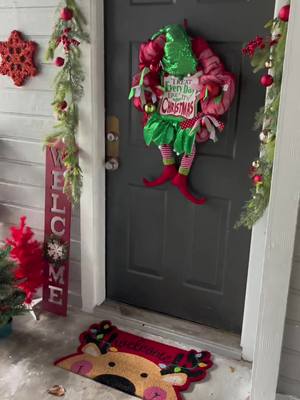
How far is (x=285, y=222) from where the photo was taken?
1726mm

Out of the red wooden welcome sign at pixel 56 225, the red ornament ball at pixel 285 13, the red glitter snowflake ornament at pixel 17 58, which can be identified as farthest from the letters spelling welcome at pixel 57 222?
the red ornament ball at pixel 285 13

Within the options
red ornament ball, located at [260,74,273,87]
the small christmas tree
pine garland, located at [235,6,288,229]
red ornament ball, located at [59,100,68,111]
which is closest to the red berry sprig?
pine garland, located at [235,6,288,229]

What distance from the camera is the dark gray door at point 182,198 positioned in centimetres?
204

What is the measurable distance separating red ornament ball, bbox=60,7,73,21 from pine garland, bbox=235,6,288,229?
884 mm

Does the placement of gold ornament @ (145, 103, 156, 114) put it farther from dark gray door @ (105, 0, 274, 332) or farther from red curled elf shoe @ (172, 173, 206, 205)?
red curled elf shoe @ (172, 173, 206, 205)

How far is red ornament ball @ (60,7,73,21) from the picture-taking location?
84.0 inches

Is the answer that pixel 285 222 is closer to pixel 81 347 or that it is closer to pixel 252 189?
pixel 252 189

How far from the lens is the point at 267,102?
76.2 inches

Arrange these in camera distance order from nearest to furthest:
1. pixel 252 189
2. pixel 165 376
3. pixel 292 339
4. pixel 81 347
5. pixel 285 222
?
pixel 285 222 → pixel 292 339 → pixel 252 189 → pixel 165 376 → pixel 81 347

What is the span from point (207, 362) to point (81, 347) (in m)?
0.69

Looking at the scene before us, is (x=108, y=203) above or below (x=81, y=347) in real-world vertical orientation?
above

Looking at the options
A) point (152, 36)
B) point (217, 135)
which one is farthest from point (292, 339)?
point (152, 36)

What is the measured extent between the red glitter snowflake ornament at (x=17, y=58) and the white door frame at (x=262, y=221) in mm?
326

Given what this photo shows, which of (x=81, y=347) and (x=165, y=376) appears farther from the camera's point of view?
(x=81, y=347)
